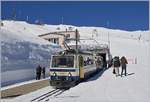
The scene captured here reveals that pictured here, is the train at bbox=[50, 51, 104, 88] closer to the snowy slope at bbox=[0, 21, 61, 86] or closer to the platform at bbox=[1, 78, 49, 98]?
the platform at bbox=[1, 78, 49, 98]

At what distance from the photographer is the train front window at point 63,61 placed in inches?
1037

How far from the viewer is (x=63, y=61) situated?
26.5m

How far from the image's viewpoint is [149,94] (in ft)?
59.5

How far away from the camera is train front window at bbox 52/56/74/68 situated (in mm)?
26336

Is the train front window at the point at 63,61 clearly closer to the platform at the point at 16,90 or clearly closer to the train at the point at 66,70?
the train at the point at 66,70

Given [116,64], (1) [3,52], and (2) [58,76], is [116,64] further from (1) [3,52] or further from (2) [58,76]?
(1) [3,52]

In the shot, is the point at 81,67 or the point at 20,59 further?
the point at 20,59

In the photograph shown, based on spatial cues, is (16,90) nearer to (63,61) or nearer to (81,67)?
(63,61)

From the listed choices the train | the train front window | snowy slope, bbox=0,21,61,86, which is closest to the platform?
the train

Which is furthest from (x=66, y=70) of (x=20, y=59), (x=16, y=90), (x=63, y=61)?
(x=20, y=59)

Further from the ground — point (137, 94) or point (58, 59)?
point (58, 59)

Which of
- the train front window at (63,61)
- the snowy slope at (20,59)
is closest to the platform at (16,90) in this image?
the train front window at (63,61)

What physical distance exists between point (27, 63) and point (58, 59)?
18139 mm

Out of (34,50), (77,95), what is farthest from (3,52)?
(77,95)
